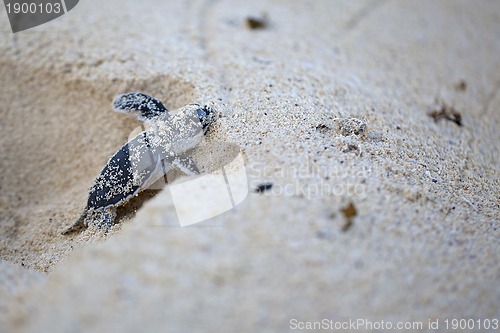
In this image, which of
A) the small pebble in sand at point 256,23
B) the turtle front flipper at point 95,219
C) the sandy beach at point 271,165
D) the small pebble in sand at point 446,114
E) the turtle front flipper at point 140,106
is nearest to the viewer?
the sandy beach at point 271,165

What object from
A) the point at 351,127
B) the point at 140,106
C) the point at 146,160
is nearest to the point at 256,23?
the point at 140,106

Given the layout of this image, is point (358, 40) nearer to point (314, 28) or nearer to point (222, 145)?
point (314, 28)

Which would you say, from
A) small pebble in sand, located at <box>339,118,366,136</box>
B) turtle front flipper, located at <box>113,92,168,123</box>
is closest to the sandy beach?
small pebble in sand, located at <box>339,118,366,136</box>

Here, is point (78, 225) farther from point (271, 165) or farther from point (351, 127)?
point (351, 127)

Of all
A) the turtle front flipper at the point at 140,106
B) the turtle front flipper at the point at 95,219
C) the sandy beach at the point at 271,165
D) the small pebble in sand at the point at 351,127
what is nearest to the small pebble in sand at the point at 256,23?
the sandy beach at the point at 271,165

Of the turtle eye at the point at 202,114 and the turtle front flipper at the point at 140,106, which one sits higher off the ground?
the turtle eye at the point at 202,114

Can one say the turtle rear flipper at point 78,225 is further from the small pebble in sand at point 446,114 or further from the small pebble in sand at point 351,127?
the small pebble in sand at point 446,114

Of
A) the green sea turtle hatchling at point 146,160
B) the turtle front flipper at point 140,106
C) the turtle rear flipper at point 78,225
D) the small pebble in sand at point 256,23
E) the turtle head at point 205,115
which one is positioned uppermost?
the small pebble in sand at point 256,23

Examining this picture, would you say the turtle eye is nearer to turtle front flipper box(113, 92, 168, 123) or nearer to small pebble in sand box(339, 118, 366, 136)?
turtle front flipper box(113, 92, 168, 123)
